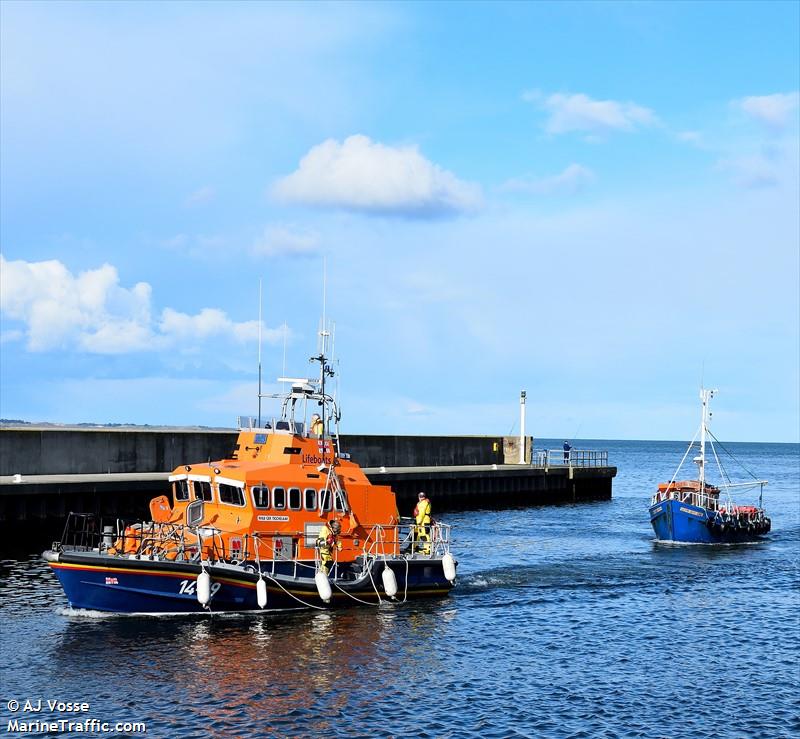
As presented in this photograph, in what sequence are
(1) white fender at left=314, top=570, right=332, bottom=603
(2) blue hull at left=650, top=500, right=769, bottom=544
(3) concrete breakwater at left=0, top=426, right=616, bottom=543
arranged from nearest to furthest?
(1) white fender at left=314, top=570, right=332, bottom=603, (3) concrete breakwater at left=0, top=426, right=616, bottom=543, (2) blue hull at left=650, top=500, right=769, bottom=544

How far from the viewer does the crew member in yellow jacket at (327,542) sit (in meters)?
23.1

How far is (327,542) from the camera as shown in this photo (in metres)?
23.3

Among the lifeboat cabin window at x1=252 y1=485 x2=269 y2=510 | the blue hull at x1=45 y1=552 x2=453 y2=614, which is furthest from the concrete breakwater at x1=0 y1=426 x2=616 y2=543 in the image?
the lifeboat cabin window at x1=252 y1=485 x2=269 y2=510

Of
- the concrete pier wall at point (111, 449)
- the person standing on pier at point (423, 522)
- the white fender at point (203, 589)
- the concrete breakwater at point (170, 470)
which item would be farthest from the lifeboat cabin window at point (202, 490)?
the concrete pier wall at point (111, 449)

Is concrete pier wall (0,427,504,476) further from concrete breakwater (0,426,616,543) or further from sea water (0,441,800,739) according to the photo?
sea water (0,441,800,739)

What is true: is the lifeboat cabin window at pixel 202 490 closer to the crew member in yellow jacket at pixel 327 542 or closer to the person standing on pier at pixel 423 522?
the crew member in yellow jacket at pixel 327 542

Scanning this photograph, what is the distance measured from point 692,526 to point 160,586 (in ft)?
80.1

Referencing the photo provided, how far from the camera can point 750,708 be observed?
682 inches

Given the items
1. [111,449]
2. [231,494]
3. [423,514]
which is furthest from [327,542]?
[111,449]

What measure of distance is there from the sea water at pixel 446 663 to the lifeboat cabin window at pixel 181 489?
11.4ft

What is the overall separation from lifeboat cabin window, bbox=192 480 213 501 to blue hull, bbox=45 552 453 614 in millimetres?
2495

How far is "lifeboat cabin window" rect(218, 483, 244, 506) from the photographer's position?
23031 millimetres

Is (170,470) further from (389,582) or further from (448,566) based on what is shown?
(389,582)

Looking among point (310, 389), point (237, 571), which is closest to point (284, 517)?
point (237, 571)
